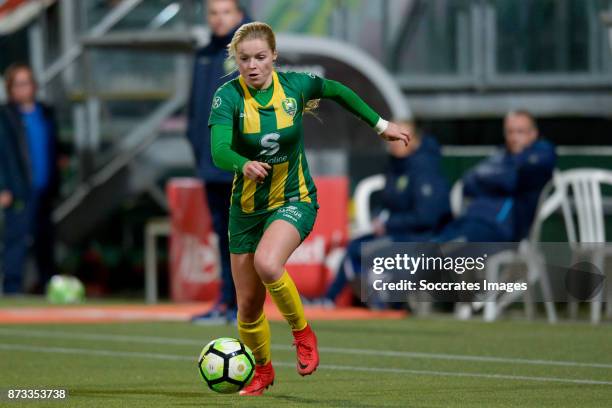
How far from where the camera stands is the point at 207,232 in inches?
570

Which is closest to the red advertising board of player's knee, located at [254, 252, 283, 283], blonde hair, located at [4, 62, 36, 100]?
blonde hair, located at [4, 62, 36, 100]

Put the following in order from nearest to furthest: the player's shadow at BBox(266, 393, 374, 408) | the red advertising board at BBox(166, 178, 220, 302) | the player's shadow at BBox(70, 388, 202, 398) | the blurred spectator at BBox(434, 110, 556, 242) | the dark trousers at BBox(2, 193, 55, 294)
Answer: the player's shadow at BBox(266, 393, 374, 408)
the player's shadow at BBox(70, 388, 202, 398)
the blurred spectator at BBox(434, 110, 556, 242)
the red advertising board at BBox(166, 178, 220, 302)
the dark trousers at BBox(2, 193, 55, 294)

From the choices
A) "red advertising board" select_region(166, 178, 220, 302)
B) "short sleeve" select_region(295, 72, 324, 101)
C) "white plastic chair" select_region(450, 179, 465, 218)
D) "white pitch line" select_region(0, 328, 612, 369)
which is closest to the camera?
"short sleeve" select_region(295, 72, 324, 101)

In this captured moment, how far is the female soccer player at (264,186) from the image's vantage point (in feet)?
23.4

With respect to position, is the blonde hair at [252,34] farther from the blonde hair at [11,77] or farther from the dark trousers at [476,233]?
the blonde hair at [11,77]

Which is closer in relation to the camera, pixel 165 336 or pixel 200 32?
pixel 165 336

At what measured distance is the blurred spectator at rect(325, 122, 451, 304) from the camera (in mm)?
12578

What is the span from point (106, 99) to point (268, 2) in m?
2.24

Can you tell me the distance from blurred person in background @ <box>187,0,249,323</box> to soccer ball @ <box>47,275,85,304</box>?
3514 mm

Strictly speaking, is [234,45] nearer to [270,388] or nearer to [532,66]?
[270,388]

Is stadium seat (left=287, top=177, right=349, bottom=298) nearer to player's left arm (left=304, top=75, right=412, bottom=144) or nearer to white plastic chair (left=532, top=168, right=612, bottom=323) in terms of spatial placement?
white plastic chair (left=532, top=168, right=612, bottom=323)

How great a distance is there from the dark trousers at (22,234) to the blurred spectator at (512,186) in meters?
5.29

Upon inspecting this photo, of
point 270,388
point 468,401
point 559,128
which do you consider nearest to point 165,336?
point 270,388

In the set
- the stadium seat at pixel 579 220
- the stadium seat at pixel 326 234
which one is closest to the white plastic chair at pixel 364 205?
the stadium seat at pixel 326 234
